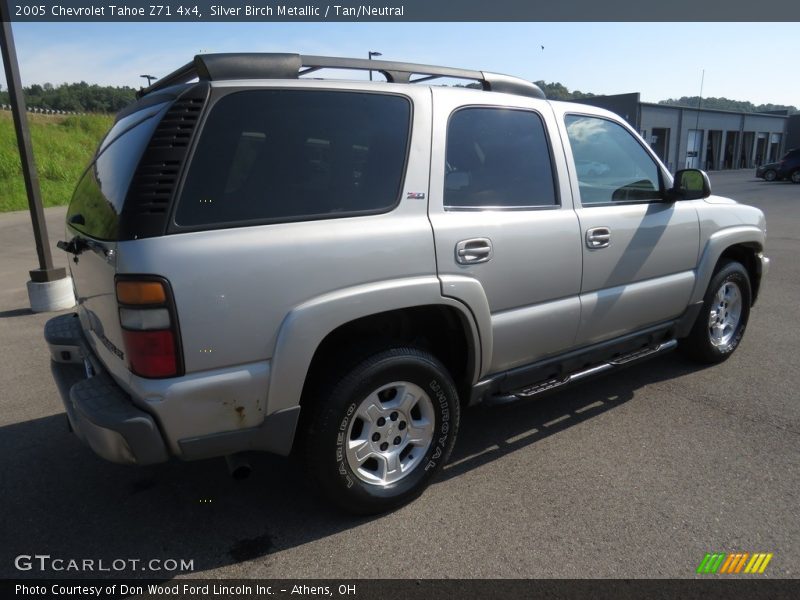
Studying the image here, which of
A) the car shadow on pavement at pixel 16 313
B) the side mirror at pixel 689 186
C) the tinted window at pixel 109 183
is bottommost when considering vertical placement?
the car shadow on pavement at pixel 16 313

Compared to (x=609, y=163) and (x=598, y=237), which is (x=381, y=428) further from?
(x=609, y=163)

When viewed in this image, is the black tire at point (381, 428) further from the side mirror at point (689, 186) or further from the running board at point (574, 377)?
the side mirror at point (689, 186)

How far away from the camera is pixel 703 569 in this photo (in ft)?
8.04

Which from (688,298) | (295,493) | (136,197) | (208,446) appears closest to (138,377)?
(208,446)

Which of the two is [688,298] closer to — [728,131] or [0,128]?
[0,128]

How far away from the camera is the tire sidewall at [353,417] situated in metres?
A: 2.57

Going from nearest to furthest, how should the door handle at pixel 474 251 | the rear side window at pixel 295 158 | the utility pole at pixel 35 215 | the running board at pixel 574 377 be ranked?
the rear side window at pixel 295 158 → the door handle at pixel 474 251 → the running board at pixel 574 377 → the utility pole at pixel 35 215

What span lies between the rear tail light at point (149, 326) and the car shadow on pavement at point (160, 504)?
0.86 m

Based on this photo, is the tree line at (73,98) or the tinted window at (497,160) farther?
the tree line at (73,98)

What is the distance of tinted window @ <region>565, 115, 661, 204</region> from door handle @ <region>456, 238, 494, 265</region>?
892mm

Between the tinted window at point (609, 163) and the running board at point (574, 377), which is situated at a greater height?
the tinted window at point (609, 163)

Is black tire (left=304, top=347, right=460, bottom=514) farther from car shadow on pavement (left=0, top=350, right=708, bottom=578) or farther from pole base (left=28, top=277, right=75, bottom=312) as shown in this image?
pole base (left=28, top=277, right=75, bottom=312)

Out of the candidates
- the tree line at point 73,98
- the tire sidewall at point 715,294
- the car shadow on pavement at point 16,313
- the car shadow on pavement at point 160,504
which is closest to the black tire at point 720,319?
the tire sidewall at point 715,294

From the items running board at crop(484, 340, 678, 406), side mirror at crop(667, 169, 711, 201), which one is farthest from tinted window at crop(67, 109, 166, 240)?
side mirror at crop(667, 169, 711, 201)
